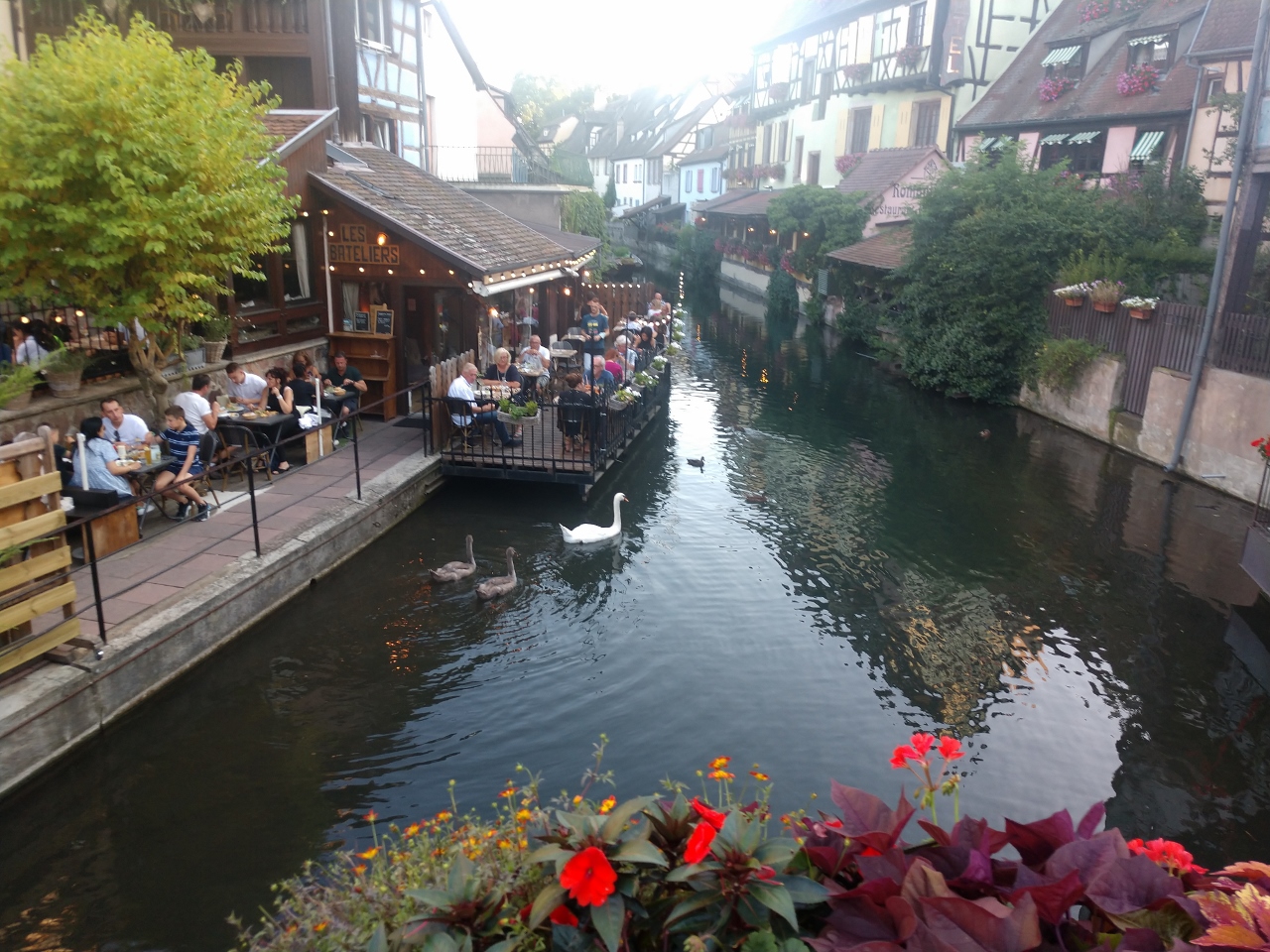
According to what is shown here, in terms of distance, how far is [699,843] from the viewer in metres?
2.77

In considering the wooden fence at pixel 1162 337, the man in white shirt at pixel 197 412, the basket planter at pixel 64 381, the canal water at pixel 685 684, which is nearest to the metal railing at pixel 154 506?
the man in white shirt at pixel 197 412

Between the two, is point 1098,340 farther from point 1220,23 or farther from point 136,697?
point 136,697

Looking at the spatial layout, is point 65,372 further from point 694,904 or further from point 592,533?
point 694,904

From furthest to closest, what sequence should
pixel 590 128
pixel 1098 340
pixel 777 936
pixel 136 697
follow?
pixel 590 128
pixel 1098 340
pixel 136 697
pixel 777 936

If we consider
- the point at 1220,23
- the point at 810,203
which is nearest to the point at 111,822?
the point at 1220,23

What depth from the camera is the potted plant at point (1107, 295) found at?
59.4 feet

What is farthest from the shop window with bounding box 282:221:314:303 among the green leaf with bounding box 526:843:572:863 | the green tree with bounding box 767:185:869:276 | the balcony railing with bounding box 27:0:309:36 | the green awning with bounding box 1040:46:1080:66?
the green awning with bounding box 1040:46:1080:66

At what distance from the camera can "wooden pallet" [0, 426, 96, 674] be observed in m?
6.41

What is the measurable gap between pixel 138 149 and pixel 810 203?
98.7ft

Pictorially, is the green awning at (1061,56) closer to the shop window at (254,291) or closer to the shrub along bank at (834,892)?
the shop window at (254,291)

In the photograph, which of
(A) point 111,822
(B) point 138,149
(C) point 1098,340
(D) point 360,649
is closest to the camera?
(A) point 111,822

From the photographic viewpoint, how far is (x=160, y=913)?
212 inches

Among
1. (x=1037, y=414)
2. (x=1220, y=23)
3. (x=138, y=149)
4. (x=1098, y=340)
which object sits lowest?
(x=1037, y=414)

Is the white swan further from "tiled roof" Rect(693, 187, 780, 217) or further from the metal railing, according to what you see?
"tiled roof" Rect(693, 187, 780, 217)
